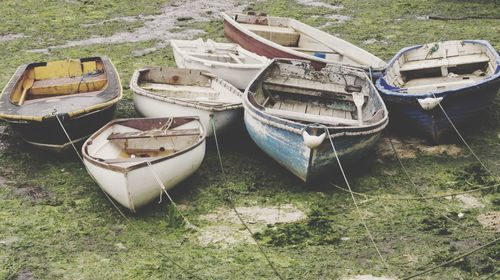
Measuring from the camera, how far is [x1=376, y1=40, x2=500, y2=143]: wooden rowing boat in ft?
22.1

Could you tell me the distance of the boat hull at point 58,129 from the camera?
6.22 metres

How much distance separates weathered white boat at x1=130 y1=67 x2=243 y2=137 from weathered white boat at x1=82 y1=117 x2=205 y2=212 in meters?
0.26

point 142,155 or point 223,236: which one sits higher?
point 142,155

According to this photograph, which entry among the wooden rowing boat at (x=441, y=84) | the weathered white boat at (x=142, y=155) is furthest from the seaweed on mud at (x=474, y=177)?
the weathered white boat at (x=142, y=155)

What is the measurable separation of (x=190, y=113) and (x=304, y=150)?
1705 mm

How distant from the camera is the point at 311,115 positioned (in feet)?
21.8

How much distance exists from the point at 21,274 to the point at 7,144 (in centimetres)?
271

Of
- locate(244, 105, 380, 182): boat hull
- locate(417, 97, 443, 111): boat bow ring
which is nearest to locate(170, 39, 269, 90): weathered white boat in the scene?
locate(244, 105, 380, 182): boat hull

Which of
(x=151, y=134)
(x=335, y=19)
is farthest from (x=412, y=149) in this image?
(x=335, y=19)

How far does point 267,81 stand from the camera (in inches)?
298

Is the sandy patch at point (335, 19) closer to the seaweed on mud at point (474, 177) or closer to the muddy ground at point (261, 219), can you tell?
the muddy ground at point (261, 219)

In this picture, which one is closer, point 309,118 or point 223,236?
point 223,236

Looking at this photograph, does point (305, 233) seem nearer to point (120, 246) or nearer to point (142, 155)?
point (120, 246)

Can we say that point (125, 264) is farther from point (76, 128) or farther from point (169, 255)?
point (76, 128)
